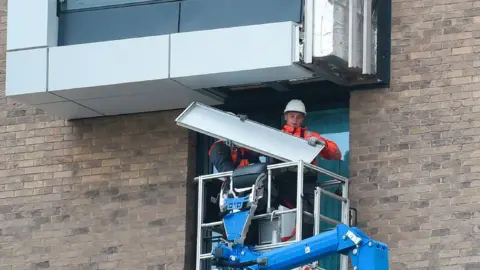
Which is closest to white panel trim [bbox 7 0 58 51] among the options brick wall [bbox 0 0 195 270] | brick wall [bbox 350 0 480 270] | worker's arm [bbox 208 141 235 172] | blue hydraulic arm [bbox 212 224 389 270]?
brick wall [bbox 0 0 195 270]

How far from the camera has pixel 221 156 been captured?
20.2 metres

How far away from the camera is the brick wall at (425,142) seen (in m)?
19.5

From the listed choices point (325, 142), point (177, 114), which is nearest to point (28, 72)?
point (177, 114)

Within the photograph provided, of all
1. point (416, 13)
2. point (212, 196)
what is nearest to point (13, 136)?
point (212, 196)

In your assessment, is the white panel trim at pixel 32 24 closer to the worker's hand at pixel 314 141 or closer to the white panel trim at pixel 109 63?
the white panel trim at pixel 109 63

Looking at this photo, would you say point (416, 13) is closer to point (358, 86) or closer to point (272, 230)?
point (358, 86)

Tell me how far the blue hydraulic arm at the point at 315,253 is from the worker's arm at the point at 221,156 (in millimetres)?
2477

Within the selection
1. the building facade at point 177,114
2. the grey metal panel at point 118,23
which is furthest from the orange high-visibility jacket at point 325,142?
the grey metal panel at point 118,23

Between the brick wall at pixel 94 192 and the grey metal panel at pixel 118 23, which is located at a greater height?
the grey metal panel at pixel 118 23

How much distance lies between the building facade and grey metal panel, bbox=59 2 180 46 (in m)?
0.02

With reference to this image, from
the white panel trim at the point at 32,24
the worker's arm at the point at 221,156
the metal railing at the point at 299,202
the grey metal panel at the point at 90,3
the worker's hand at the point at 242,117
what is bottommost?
the metal railing at the point at 299,202

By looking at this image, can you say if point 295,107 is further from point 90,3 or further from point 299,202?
point 90,3

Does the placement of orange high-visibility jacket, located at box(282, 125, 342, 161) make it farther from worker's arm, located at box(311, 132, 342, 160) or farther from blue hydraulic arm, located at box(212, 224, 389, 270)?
blue hydraulic arm, located at box(212, 224, 389, 270)

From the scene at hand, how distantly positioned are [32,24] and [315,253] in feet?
18.4
